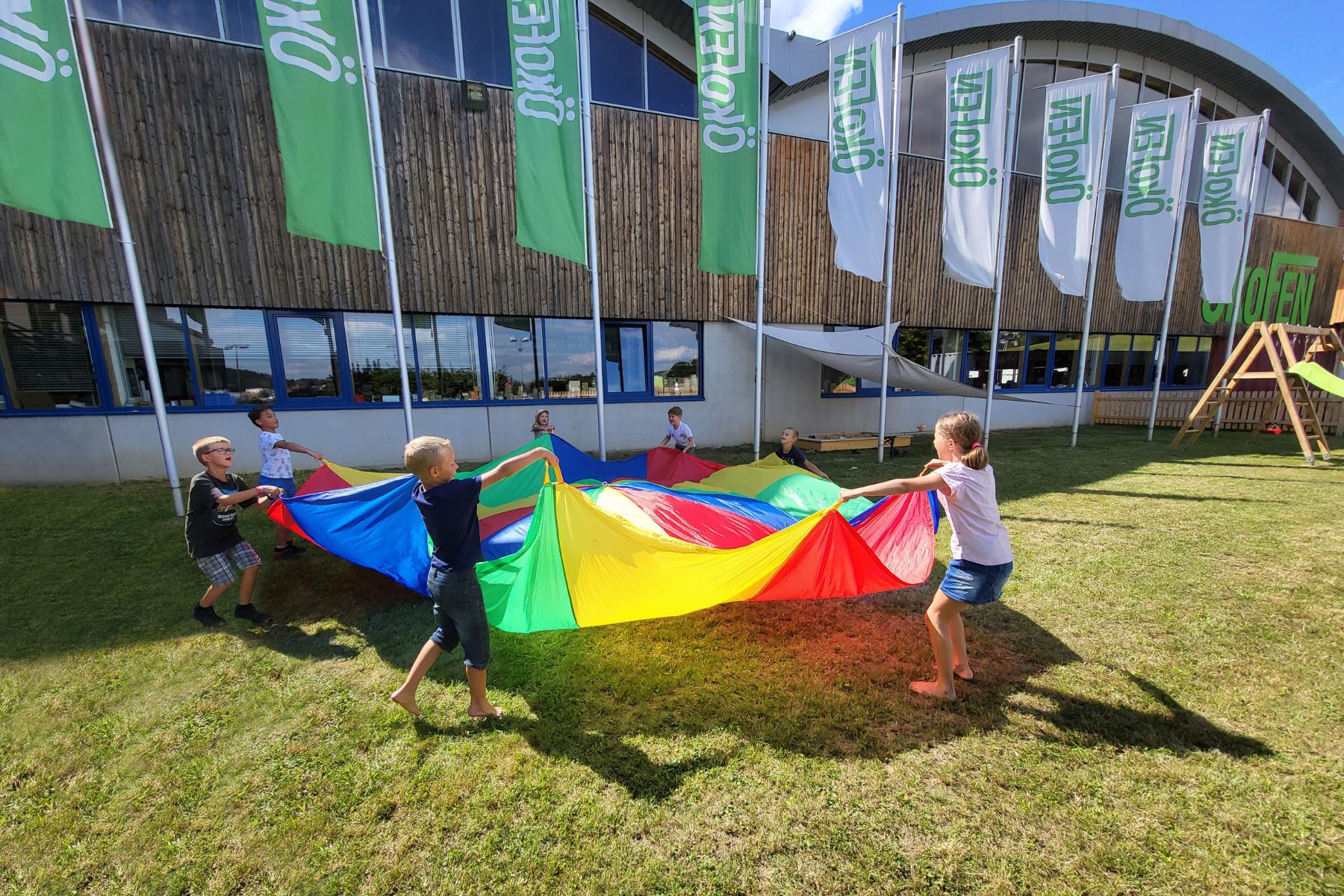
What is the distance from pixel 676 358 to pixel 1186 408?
42.3 ft

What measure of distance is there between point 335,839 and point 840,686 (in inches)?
88.5

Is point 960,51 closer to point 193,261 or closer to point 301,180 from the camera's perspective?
point 301,180

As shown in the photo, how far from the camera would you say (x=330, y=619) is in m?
3.46

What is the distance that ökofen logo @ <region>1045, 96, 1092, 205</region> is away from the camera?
812 centimetres

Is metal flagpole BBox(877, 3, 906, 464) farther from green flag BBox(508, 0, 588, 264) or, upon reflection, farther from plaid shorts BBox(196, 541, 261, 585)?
plaid shorts BBox(196, 541, 261, 585)

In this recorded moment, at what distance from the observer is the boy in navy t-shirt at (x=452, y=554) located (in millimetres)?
2188

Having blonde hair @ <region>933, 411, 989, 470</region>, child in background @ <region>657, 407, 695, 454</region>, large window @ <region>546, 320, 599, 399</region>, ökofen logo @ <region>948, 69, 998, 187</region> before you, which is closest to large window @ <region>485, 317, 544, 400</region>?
large window @ <region>546, 320, 599, 399</region>

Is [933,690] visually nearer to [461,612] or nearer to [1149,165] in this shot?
[461,612]

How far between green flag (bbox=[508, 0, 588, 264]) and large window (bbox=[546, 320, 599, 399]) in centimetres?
279

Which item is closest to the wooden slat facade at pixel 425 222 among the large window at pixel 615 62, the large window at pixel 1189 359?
the large window at pixel 615 62

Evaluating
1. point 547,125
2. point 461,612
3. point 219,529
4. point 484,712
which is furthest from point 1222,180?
point 219,529

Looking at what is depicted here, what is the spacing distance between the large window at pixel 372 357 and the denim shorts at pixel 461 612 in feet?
21.7

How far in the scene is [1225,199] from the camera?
969cm

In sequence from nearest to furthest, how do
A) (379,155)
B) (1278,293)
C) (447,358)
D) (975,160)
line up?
(379,155)
(975,160)
(447,358)
(1278,293)
